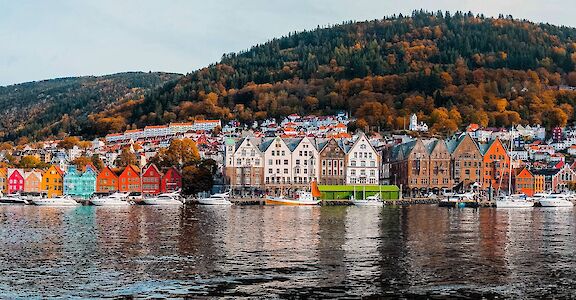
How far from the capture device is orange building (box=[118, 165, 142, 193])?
335ft

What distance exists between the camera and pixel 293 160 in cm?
9425

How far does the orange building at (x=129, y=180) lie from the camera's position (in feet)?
335

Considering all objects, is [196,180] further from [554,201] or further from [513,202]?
[554,201]

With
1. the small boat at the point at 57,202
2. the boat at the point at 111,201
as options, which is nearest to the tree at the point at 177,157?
the boat at the point at 111,201

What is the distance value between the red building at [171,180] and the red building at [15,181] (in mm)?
24182

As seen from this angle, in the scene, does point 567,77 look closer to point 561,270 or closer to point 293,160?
point 293,160

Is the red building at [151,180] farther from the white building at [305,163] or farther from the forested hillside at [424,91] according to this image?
the forested hillside at [424,91]

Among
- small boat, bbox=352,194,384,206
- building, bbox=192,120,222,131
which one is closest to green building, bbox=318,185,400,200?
small boat, bbox=352,194,384,206

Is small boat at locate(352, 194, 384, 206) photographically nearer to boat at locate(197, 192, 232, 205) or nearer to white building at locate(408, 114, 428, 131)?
boat at locate(197, 192, 232, 205)

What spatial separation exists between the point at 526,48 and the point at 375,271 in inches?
7150

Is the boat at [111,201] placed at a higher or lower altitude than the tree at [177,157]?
lower

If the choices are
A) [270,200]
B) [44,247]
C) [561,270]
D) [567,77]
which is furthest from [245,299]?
[567,77]

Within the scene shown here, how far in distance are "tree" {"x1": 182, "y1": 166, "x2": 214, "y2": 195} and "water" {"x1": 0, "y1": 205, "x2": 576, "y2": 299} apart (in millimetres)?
49665

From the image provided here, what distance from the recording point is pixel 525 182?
330 ft
